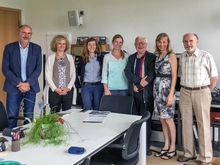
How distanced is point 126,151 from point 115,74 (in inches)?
65.1

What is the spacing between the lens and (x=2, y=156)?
175cm

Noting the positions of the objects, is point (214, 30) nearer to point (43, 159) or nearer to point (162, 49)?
point (162, 49)

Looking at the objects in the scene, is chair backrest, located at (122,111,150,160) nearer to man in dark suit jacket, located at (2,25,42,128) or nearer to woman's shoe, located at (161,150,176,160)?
woman's shoe, located at (161,150,176,160)

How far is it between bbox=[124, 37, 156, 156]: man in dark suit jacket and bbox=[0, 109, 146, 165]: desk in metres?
0.82

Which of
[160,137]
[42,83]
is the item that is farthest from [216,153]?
[42,83]

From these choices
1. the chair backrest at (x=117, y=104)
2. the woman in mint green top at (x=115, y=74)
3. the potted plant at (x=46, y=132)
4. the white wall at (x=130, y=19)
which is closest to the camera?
the potted plant at (x=46, y=132)

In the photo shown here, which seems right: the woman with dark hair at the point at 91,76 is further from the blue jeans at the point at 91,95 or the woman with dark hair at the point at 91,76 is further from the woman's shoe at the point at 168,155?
the woman's shoe at the point at 168,155

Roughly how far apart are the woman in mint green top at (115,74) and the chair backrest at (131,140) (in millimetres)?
1364

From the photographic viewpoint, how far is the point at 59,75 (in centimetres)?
354

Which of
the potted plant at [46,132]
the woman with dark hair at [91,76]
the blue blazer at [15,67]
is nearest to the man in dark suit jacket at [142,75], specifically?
the woman with dark hair at [91,76]

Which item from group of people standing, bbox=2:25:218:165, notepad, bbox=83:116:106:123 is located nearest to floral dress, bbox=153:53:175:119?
group of people standing, bbox=2:25:218:165

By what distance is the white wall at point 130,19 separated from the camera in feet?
13.3

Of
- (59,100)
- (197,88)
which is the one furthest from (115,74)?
(197,88)

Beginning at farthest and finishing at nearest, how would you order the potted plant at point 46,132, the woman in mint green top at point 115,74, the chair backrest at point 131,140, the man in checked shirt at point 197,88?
the woman in mint green top at point 115,74, the man in checked shirt at point 197,88, the chair backrest at point 131,140, the potted plant at point 46,132
